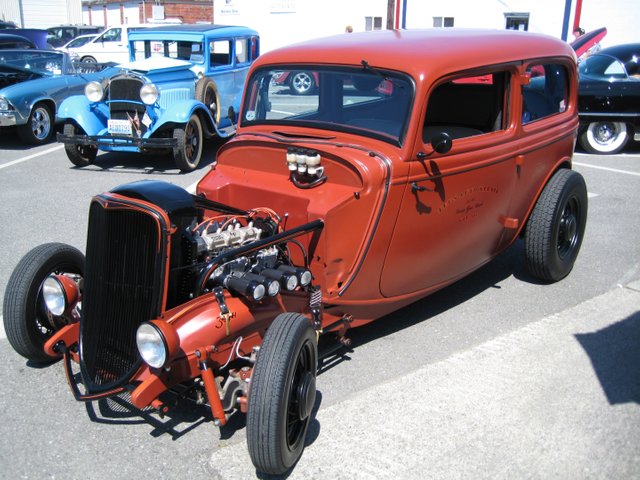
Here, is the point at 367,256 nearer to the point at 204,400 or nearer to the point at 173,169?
the point at 204,400

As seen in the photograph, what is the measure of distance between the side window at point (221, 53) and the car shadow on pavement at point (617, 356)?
7.65 metres

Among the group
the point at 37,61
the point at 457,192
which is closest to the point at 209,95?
the point at 37,61

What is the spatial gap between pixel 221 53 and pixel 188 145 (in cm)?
248

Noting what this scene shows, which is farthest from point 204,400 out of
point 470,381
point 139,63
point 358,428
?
point 139,63

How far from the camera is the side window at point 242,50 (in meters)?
10.5

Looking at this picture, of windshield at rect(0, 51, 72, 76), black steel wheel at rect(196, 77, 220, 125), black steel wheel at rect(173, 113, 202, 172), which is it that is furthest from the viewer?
windshield at rect(0, 51, 72, 76)

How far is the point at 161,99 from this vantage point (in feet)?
29.3

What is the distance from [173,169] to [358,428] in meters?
6.31

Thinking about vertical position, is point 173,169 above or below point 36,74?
below

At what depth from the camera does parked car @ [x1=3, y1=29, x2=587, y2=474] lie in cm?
283

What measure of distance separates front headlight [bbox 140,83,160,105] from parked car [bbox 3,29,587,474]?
422 cm

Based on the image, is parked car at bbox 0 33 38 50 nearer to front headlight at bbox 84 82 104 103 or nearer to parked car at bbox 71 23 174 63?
front headlight at bbox 84 82 104 103

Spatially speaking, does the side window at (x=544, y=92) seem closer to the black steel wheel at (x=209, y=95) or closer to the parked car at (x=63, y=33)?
the black steel wheel at (x=209, y=95)

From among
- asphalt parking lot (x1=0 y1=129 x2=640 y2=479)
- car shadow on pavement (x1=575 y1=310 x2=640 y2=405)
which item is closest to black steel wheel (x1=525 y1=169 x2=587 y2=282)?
asphalt parking lot (x1=0 y1=129 x2=640 y2=479)
